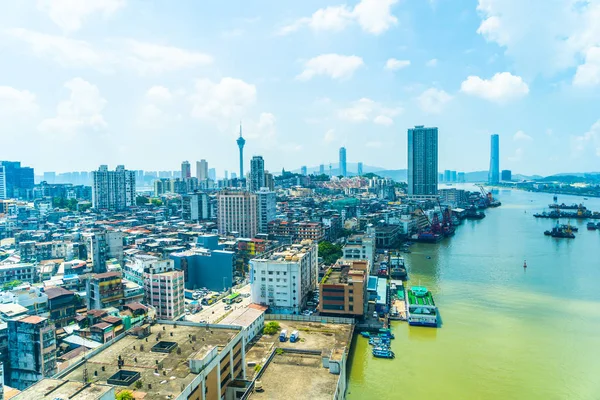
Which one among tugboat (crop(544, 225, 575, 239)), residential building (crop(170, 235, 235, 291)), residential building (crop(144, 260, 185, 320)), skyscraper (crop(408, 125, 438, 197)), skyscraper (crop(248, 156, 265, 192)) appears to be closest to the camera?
residential building (crop(144, 260, 185, 320))

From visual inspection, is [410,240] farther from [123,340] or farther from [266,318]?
[123,340]

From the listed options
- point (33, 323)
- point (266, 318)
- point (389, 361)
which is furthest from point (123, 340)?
point (389, 361)

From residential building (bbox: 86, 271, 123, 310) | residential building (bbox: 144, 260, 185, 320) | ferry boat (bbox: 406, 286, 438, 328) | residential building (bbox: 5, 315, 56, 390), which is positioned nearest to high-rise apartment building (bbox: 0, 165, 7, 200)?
residential building (bbox: 86, 271, 123, 310)

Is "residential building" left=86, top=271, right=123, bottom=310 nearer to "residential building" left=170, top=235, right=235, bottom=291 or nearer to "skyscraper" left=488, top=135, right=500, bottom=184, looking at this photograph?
"residential building" left=170, top=235, right=235, bottom=291

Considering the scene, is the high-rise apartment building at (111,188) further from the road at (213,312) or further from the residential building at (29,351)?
the residential building at (29,351)

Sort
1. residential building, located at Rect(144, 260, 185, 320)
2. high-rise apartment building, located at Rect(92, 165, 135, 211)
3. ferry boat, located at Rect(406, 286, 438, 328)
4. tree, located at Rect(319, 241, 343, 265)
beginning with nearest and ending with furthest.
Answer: residential building, located at Rect(144, 260, 185, 320) → ferry boat, located at Rect(406, 286, 438, 328) → tree, located at Rect(319, 241, 343, 265) → high-rise apartment building, located at Rect(92, 165, 135, 211)

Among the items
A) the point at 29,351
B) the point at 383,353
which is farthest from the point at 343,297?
the point at 29,351

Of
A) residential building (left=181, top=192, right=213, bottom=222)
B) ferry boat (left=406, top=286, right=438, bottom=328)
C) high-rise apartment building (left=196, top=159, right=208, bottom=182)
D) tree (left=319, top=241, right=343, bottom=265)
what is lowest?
ferry boat (left=406, top=286, right=438, bottom=328)
